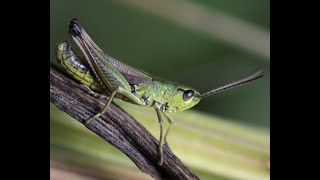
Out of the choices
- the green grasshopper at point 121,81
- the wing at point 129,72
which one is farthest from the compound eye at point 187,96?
the wing at point 129,72

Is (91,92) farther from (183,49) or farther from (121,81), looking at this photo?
(183,49)

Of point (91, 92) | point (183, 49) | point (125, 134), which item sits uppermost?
point (183, 49)

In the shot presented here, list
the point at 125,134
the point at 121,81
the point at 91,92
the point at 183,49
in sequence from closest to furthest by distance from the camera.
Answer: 1. the point at 125,134
2. the point at 91,92
3. the point at 121,81
4. the point at 183,49

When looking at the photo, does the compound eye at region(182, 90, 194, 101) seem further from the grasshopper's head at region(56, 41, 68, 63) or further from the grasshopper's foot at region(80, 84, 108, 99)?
the grasshopper's head at region(56, 41, 68, 63)

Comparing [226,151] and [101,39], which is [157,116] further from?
[101,39]

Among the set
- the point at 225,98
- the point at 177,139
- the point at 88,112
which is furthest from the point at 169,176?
the point at 225,98

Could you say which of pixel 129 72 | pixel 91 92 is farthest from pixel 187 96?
pixel 91 92

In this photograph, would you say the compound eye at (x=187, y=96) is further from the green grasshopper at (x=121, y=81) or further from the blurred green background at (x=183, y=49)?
the blurred green background at (x=183, y=49)
